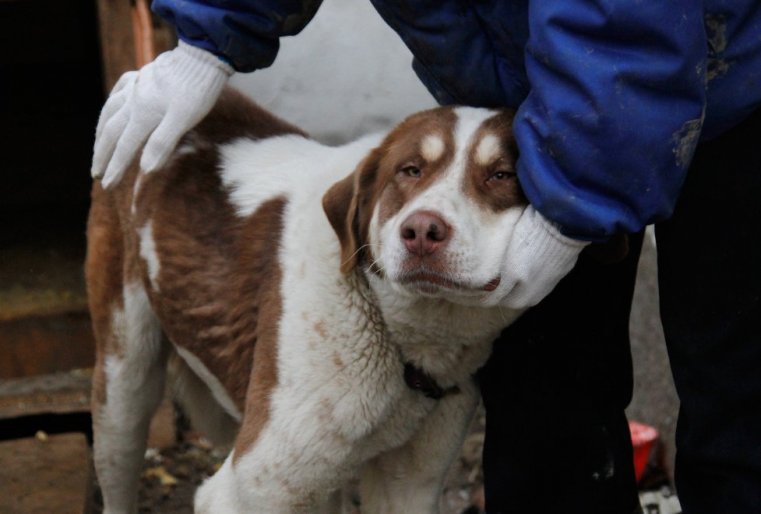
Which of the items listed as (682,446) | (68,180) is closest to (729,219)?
(682,446)

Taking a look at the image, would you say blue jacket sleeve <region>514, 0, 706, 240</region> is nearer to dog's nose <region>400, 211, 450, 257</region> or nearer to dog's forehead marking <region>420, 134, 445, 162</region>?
dog's nose <region>400, 211, 450, 257</region>

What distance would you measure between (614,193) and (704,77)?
0.26 m

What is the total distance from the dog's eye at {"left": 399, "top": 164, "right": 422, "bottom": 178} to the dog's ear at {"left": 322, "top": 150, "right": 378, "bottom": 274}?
0.13m

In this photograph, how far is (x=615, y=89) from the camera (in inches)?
86.7

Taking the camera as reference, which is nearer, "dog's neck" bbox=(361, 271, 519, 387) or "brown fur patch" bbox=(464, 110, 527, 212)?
"brown fur patch" bbox=(464, 110, 527, 212)

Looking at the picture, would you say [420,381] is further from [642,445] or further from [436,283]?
[642,445]

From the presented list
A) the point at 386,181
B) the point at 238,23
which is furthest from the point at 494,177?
the point at 238,23

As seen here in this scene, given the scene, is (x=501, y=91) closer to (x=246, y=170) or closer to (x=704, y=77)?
(x=704, y=77)

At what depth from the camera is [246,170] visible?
10.9 ft

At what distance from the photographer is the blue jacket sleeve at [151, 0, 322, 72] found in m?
2.85

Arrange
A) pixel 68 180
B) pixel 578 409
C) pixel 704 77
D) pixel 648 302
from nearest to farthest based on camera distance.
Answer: pixel 704 77 < pixel 578 409 < pixel 648 302 < pixel 68 180

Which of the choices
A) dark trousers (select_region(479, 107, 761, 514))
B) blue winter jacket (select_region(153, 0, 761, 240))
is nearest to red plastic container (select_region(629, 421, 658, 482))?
dark trousers (select_region(479, 107, 761, 514))

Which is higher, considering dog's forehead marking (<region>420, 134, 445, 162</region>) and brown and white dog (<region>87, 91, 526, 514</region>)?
dog's forehead marking (<region>420, 134, 445, 162</region>)

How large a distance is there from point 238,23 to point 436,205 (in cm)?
71
